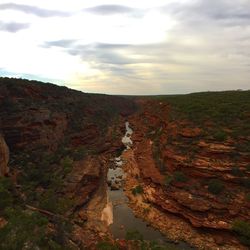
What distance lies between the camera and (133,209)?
36.4 meters

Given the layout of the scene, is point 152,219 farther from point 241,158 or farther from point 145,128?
point 145,128

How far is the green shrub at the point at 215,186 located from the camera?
32.0 metres

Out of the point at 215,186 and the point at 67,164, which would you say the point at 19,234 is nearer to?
the point at 215,186

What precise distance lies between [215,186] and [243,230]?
5.89 meters

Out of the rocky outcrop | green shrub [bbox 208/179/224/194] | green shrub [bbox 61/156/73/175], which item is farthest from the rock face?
green shrub [bbox 208/179/224/194]

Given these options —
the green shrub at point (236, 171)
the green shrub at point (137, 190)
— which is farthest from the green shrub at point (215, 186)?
the green shrub at point (137, 190)

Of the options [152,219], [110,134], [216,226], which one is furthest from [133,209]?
[110,134]

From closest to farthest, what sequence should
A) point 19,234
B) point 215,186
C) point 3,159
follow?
1. point 19,234
2. point 215,186
3. point 3,159

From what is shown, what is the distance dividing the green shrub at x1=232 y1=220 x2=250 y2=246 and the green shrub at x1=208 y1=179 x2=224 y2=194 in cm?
448

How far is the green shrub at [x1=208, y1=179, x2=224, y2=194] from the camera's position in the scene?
32.0 metres

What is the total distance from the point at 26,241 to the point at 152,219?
51.4 feet

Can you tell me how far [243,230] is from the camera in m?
27.0

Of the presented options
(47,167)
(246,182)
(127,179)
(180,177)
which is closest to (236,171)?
(246,182)

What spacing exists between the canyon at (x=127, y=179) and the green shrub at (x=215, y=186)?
0.31 feet
